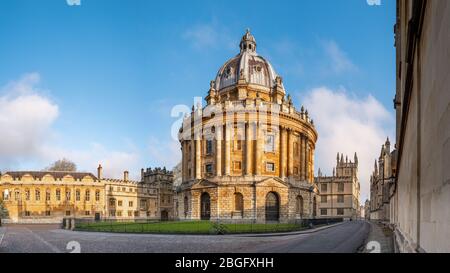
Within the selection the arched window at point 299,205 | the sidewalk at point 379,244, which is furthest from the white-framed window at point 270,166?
the sidewalk at point 379,244

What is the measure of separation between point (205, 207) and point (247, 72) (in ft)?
65.6

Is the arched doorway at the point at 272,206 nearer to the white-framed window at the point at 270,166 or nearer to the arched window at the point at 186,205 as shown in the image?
the white-framed window at the point at 270,166

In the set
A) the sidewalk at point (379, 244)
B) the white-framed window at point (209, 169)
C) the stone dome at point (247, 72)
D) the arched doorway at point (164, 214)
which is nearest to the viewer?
the sidewalk at point (379, 244)

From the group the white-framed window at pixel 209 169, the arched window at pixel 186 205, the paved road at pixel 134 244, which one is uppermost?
the paved road at pixel 134 244

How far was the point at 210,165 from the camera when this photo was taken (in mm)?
41781

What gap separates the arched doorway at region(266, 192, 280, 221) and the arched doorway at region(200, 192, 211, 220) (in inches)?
292

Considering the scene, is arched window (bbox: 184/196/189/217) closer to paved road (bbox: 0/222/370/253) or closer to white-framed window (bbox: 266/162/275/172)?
white-framed window (bbox: 266/162/275/172)

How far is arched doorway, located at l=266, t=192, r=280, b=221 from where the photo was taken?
133 feet

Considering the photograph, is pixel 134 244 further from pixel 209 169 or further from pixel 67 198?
pixel 209 169

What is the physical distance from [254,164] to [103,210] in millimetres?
32488

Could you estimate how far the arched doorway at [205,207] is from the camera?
4247 cm

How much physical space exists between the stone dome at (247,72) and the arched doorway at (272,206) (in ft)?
48.0

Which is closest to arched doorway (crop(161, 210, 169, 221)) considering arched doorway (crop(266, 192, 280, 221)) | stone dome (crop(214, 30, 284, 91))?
arched doorway (crop(266, 192, 280, 221))
